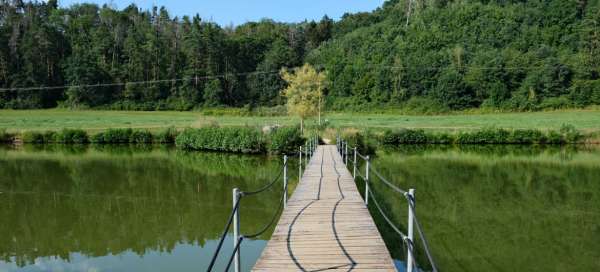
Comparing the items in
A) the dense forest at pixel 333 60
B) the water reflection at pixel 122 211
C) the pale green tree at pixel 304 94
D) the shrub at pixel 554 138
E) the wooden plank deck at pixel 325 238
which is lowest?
the water reflection at pixel 122 211

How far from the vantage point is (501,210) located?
1541cm

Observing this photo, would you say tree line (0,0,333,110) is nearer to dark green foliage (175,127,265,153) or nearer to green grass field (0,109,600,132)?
green grass field (0,109,600,132)

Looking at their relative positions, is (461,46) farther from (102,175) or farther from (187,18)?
(102,175)

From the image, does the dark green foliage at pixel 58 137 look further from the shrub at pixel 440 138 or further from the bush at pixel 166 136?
the shrub at pixel 440 138

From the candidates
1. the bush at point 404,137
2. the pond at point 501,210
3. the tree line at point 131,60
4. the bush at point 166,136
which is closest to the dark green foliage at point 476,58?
the tree line at point 131,60

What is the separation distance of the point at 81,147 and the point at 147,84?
47209mm

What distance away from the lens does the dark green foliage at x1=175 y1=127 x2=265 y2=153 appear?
32.5m

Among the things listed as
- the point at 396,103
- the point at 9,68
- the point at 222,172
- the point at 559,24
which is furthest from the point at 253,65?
the point at 222,172

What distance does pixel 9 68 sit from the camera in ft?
257

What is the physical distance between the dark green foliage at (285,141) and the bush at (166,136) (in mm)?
13226

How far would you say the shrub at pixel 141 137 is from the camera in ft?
136

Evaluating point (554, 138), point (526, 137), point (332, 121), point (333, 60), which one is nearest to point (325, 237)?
point (526, 137)

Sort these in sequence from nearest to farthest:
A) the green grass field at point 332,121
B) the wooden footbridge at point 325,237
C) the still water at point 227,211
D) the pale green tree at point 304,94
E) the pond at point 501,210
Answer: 1. the wooden footbridge at point 325,237
2. the pond at point 501,210
3. the still water at point 227,211
4. the pale green tree at point 304,94
5. the green grass field at point 332,121

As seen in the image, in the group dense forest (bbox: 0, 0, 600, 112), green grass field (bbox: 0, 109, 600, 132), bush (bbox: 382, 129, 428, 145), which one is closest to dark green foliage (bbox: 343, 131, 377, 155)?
bush (bbox: 382, 129, 428, 145)
